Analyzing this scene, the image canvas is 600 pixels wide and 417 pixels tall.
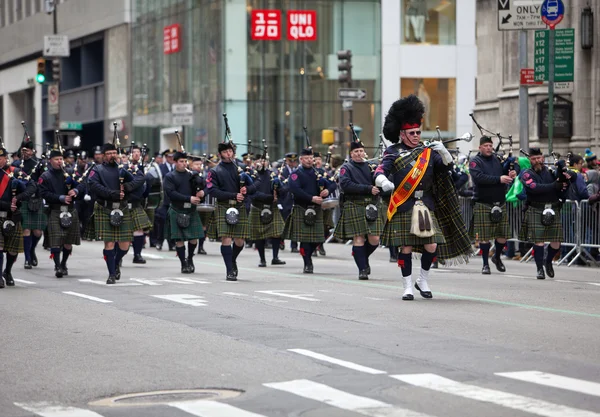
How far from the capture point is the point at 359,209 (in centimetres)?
1722

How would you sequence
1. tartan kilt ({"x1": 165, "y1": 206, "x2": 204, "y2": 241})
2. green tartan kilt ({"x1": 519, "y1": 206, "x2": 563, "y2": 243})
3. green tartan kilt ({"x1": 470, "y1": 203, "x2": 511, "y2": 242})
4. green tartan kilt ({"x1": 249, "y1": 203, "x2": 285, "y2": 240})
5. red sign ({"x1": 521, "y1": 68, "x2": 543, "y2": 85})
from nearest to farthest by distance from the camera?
green tartan kilt ({"x1": 519, "y1": 206, "x2": 563, "y2": 243}) < green tartan kilt ({"x1": 470, "y1": 203, "x2": 511, "y2": 242}) < tartan kilt ({"x1": 165, "y1": 206, "x2": 204, "y2": 241}) < green tartan kilt ({"x1": 249, "y1": 203, "x2": 285, "y2": 240}) < red sign ({"x1": 521, "y1": 68, "x2": 543, "y2": 85})

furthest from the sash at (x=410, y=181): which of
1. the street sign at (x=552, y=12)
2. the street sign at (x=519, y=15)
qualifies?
the street sign at (x=519, y=15)

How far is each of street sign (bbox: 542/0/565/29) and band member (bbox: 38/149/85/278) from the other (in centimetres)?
869

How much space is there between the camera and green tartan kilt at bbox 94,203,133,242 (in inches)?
660

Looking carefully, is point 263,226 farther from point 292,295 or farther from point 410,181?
point 410,181

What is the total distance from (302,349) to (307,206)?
9.37 m

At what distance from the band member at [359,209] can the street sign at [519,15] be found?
6.39 meters

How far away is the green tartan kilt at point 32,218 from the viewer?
19938mm

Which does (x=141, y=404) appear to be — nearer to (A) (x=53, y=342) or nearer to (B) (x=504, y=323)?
(A) (x=53, y=342)

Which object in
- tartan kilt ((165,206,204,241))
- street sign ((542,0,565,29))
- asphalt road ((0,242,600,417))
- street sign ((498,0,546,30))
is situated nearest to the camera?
asphalt road ((0,242,600,417))

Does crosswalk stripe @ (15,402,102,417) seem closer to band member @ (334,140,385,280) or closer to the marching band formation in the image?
the marching band formation

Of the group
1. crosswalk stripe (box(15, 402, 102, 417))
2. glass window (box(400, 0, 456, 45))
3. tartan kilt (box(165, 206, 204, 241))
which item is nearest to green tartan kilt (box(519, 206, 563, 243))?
tartan kilt (box(165, 206, 204, 241))

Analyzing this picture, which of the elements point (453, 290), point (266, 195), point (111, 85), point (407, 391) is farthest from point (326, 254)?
point (111, 85)

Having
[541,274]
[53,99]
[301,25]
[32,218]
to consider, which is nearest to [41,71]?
[53,99]
